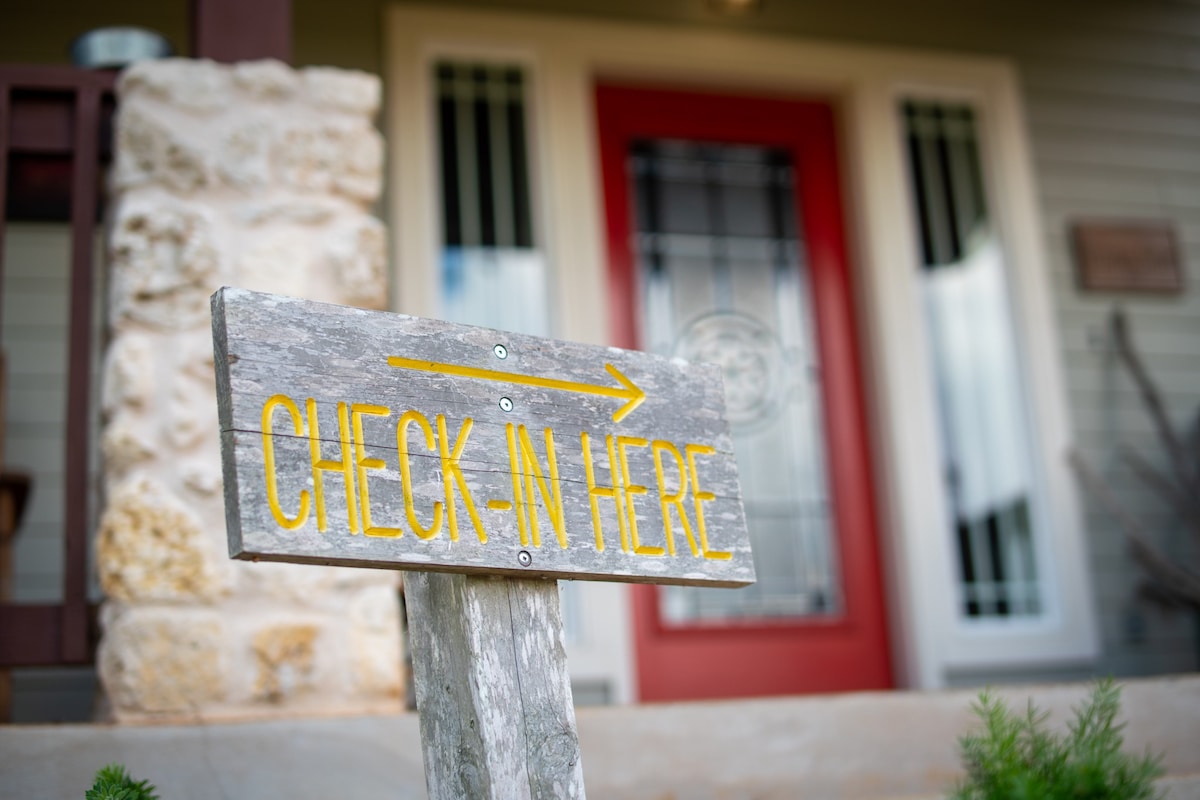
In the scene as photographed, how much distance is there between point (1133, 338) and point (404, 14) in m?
2.62

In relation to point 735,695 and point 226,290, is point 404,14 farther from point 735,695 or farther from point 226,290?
point 226,290

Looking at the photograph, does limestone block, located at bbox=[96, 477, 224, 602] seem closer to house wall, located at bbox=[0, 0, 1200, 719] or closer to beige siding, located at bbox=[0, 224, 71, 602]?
beige siding, located at bbox=[0, 224, 71, 602]

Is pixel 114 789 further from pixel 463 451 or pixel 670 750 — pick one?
pixel 670 750

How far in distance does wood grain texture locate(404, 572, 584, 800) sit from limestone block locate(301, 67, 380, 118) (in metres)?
1.40

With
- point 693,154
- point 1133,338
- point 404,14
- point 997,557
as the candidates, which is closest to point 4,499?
point 404,14

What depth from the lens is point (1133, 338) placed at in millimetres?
4594

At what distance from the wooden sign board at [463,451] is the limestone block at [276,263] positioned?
105cm

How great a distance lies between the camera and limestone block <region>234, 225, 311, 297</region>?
248 centimetres

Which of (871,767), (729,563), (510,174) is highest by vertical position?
(510,174)

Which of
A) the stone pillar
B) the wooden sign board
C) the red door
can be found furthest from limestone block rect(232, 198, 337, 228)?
the red door

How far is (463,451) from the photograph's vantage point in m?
1.46

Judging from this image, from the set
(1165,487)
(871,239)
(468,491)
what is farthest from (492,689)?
(1165,487)

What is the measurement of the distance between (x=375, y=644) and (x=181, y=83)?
110 centimetres

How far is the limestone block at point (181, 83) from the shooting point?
2.53 meters
